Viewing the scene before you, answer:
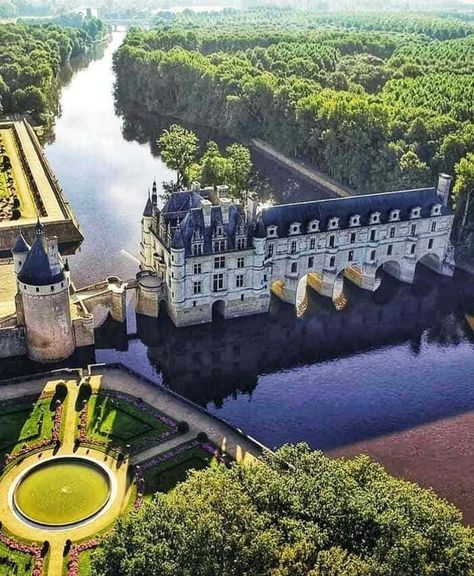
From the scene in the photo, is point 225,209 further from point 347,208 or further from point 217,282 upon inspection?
point 347,208

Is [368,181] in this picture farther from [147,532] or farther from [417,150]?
[147,532]

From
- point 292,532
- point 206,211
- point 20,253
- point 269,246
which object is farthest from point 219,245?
point 292,532

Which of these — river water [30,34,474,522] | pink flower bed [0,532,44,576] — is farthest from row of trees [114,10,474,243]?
pink flower bed [0,532,44,576]

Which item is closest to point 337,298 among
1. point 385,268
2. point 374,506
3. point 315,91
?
point 385,268

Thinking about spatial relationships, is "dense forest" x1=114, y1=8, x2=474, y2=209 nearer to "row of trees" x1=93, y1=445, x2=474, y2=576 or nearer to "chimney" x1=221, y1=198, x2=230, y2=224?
"chimney" x1=221, y1=198, x2=230, y2=224

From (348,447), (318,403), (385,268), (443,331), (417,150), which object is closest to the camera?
(348,447)

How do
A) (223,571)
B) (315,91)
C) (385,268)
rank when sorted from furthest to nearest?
(315,91), (385,268), (223,571)
